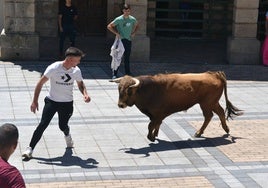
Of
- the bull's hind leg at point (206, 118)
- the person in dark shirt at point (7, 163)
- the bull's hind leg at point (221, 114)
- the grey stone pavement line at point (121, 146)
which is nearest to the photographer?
the person in dark shirt at point (7, 163)

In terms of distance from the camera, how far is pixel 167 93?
32.3ft

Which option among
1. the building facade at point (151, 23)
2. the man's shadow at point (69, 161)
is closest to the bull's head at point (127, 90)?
the man's shadow at point (69, 161)

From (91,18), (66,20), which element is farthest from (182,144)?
(91,18)


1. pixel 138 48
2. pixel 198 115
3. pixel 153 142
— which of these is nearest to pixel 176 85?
pixel 153 142

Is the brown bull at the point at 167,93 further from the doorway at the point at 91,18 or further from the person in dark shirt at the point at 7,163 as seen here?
the doorway at the point at 91,18

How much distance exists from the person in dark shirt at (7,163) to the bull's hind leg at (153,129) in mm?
5257

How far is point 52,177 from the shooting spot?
27.1 feet

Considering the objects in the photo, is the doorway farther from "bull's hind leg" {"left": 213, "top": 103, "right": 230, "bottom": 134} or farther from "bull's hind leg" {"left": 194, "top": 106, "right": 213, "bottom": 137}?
"bull's hind leg" {"left": 194, "top": 106, "right": 213, "bottom": 137}

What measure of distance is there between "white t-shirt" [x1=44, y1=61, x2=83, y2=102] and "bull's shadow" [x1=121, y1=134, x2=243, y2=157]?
147 cm

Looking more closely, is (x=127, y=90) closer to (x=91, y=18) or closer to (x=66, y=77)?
(x=66, y=77)

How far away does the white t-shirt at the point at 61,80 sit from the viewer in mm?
8773

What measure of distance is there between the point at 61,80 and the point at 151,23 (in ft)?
43.1

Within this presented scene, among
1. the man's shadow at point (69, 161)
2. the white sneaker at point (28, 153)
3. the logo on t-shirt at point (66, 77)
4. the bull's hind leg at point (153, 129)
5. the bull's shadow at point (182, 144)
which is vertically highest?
the logo on t-shirt at point (66, 77)

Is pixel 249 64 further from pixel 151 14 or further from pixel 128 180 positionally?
pixel 128 180
